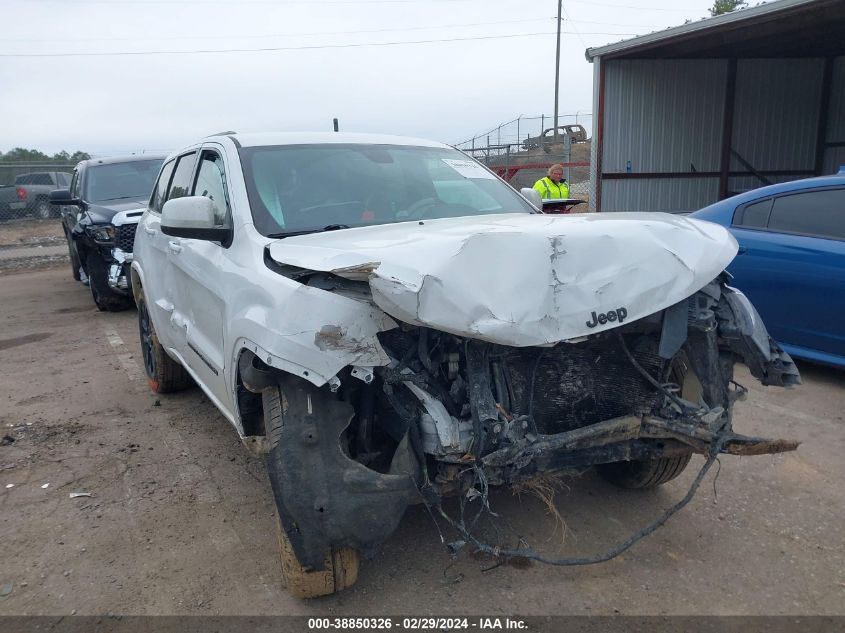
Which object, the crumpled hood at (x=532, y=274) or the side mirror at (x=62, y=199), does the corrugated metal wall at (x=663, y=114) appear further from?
the crumpled hood at (x=532, y=274)

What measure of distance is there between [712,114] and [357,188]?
1186 centimetres

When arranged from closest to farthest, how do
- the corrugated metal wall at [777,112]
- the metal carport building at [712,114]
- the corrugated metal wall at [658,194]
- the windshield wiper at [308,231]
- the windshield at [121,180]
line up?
the windshield wiper at [308,231] → the windshield at [121,180] → the metal carport building at [712,114] → the corrugated metal wall at [658,194] → the corrugated metal wall at [777,112]

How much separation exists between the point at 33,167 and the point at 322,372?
24278 millimetres

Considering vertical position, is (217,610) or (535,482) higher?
(535,482)

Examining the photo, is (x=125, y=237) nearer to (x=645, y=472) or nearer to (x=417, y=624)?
(x=645, y=472)

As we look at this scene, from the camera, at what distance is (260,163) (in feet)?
12.3

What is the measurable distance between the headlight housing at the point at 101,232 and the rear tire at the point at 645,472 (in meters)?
7.17

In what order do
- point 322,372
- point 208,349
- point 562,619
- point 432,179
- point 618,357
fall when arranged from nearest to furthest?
point 322,372
point 562,619
point 618,357
point 208,349
point 432,179

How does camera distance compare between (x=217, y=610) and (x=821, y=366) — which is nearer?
(x=217, y=610)

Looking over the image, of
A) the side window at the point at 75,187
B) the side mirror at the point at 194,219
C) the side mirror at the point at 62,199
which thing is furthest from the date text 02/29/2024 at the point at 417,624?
the side window at the point at 75,187

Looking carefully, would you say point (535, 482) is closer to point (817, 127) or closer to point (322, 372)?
point (322, 372)

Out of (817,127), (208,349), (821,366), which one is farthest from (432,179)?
(817,127)

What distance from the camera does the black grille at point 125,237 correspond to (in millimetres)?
8750

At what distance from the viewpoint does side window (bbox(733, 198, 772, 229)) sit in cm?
568
